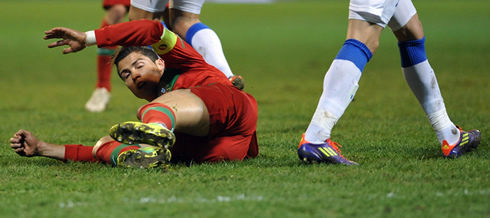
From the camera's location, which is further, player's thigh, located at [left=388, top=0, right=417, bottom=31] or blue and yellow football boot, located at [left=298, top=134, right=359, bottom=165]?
player's thigh, located at [left=388, top=0, right=417, bottom=31]

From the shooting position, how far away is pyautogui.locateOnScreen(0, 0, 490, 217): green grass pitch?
2682 mm

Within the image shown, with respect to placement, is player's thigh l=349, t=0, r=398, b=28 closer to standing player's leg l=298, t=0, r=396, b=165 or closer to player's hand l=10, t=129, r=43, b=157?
standing player's leg l=298, t=0, r=396, b=165

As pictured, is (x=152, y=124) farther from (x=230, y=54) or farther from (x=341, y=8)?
(x=341, y=8)

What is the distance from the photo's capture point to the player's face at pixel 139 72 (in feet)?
12.3

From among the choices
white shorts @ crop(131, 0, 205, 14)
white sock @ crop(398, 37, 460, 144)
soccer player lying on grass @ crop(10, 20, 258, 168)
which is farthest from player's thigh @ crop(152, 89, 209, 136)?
white shorts @ crop(131, 0, 205, 14)

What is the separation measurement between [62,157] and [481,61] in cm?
999

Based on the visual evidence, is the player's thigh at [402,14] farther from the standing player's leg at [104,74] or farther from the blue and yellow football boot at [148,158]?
the standing player's leg at [104,74]

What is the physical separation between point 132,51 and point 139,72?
0.37 ft

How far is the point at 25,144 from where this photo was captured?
12.5ft

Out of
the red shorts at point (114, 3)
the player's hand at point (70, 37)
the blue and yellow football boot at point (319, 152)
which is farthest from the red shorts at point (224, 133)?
the red shorts at point (114, 3)

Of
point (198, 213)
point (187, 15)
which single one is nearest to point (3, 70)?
point (187, 15)

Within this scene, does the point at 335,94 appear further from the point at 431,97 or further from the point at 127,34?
the point at 127,34

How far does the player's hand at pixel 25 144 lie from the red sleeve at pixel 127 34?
0.69 m

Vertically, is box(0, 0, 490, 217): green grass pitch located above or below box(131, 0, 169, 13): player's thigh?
below
